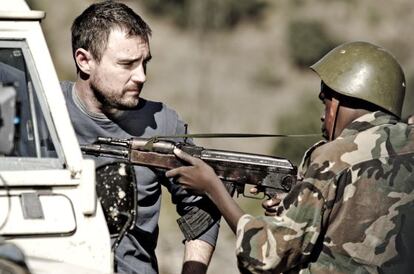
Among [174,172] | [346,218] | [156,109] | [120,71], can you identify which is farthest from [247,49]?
[346,218]

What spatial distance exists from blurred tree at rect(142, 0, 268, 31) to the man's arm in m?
27.1

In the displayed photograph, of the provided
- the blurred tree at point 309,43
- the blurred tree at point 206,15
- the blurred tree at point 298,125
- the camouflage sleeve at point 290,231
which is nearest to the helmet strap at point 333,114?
the camouflage sleeve at point 290,231

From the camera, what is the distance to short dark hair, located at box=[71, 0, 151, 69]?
19.3 ft

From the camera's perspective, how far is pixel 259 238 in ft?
16.2

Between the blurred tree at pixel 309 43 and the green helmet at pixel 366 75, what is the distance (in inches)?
1006

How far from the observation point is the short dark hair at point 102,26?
5.88m

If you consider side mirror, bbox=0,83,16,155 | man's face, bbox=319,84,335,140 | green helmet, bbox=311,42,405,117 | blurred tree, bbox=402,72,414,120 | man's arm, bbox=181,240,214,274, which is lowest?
blurred tree, bbox=402,72,414,120

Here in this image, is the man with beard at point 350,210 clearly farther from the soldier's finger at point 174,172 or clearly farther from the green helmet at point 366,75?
the soldier's finger at point 174,172

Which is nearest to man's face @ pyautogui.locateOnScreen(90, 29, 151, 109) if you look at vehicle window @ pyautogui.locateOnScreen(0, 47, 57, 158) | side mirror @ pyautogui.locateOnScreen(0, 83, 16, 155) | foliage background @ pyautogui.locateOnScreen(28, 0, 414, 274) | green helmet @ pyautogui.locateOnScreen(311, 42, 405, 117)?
green helmet @ pyautogui.locateOnScreen(311, 42, 405, 117)

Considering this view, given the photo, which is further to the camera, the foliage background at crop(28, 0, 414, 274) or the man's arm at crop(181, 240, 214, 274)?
the foliage background at crop(28, 0, 414, 274)

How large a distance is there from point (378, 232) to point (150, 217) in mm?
1278

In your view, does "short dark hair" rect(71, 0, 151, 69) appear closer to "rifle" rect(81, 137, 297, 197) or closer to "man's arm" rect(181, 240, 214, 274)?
"rifle" rect(81, 137, 297, 197)

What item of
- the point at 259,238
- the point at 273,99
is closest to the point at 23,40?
the point at 259,238

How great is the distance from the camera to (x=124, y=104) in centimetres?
586
